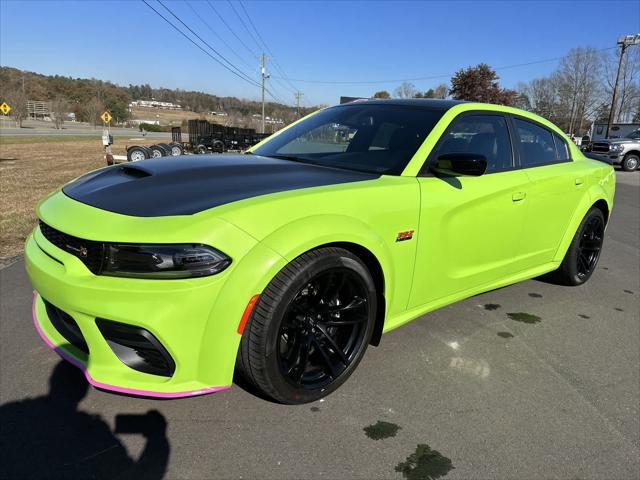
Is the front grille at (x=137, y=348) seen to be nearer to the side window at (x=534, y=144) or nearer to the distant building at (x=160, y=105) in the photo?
the side window at (x=534, y=144)

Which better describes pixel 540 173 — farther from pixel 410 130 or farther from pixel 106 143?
pixel 106 143

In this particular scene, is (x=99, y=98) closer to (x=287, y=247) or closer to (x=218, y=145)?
(x=218, y=145)

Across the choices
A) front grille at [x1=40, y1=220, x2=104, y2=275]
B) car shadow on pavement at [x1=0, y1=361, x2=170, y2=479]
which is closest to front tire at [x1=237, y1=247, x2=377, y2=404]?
car shadow on pavement at [x1=0, y1=361, x2=170, y2=479]

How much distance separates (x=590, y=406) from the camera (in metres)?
2.50

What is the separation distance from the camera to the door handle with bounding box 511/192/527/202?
3.19 metres

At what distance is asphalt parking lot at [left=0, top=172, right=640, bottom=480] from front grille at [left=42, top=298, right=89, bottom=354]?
38cm

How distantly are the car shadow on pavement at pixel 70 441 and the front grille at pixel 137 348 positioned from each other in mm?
386

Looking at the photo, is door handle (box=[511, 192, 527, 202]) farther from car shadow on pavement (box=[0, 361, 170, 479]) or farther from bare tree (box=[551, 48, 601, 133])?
bare tree (box=[551, 48, 601, 133])

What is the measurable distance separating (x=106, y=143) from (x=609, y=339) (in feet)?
38.5

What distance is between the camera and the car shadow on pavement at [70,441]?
191cm

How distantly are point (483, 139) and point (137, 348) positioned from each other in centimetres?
264

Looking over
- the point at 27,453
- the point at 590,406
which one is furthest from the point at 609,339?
the point at 27,453

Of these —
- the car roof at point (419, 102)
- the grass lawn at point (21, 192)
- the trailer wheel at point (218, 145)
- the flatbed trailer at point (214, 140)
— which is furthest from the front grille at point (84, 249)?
the trailer wheel at point (218, 145)

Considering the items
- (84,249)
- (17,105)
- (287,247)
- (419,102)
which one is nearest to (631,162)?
(419,102)
